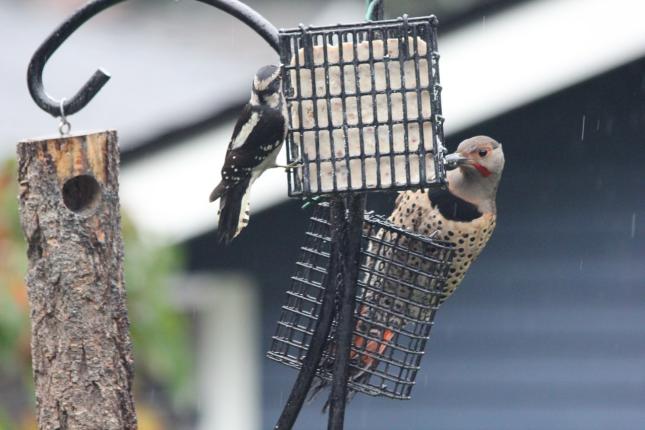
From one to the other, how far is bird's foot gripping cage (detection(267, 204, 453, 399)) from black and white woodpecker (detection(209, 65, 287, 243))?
1.02 ft

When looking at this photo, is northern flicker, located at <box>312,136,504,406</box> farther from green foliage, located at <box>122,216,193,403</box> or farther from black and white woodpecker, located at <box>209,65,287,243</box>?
green foliage, located at <box>122,216,193,403</box>

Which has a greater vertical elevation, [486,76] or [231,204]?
[486,76]

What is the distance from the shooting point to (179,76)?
829cm

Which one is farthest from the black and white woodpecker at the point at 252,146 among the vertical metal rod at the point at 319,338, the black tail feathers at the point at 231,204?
the vertical metal rod at the point at 319,338

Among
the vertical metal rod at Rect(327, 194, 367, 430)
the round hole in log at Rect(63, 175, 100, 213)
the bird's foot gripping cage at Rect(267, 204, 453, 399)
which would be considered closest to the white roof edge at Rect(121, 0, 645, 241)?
the bird's foot gripping cage at Rect(267, 204, 453, 399)

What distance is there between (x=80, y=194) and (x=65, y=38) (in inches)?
16.9

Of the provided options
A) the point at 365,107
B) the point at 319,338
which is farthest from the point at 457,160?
the point at 319,338

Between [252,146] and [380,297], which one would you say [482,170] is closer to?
[380,297]

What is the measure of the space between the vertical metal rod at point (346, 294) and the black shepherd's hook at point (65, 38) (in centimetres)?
54

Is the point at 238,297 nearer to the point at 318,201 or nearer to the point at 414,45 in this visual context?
the point at 318,201

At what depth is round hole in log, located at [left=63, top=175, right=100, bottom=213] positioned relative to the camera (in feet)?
11.4

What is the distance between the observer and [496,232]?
7.83 m

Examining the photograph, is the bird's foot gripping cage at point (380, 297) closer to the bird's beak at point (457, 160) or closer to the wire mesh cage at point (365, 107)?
the bird's beak at point (457, 160)

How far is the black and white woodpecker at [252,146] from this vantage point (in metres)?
3.73
